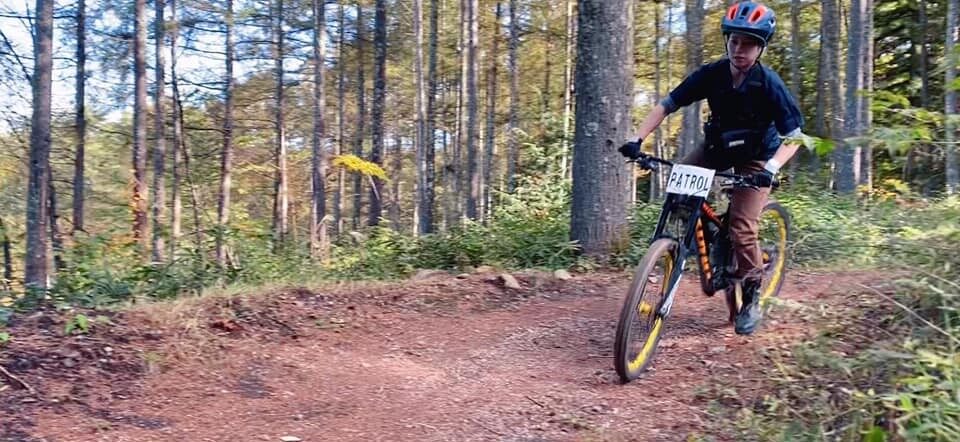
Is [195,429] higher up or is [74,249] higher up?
[74,249]

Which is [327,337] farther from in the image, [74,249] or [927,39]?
[927,39]

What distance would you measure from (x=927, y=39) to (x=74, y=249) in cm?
1784

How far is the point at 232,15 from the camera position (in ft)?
48.4

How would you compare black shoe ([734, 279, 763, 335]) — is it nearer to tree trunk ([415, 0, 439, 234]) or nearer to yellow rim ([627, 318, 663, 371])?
yellow rim ([627, 318, 663, 371])

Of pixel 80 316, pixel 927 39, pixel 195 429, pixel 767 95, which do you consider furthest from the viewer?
pixel 927 39

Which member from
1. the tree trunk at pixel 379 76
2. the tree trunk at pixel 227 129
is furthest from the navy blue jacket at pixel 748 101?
the tree trunk at pixel 227 129

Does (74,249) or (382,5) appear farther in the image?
(382,5)

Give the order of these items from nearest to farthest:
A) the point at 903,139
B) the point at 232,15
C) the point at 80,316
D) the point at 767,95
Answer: the point at 903,139 < the point at 767,95 < the point at 80,316 < the point at 232,15

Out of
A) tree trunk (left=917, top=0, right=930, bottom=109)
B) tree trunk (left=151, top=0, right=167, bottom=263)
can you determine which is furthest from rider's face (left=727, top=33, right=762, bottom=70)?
tree trunk (left=917, top=0, right=930, bottom=109)

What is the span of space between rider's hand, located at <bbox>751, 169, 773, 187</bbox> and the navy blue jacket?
29 centimetres

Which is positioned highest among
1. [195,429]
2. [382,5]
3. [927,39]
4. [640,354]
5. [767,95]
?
[382,5]

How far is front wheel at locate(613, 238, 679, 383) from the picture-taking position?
3467mm

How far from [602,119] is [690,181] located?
295cm

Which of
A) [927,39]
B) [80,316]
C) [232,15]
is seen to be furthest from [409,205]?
[80,316]
